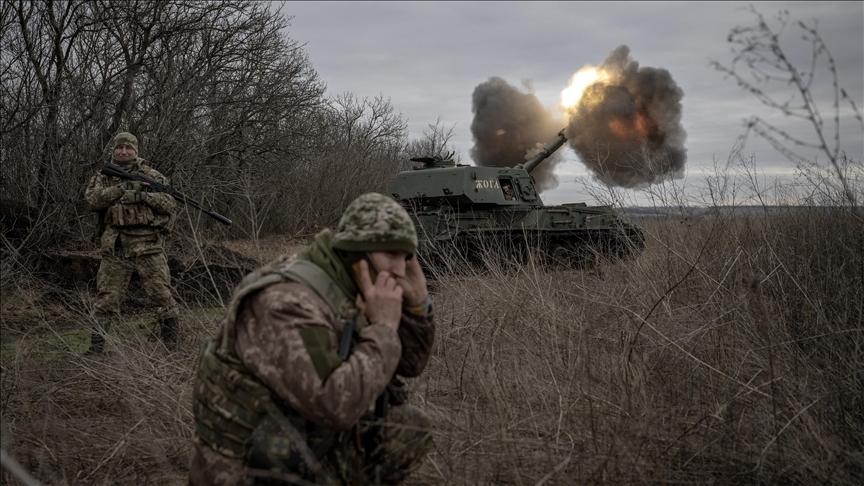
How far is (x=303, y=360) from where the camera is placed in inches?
82.8

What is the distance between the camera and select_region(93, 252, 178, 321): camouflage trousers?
6.02 metres

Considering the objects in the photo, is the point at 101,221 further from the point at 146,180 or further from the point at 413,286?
the point at 413,286

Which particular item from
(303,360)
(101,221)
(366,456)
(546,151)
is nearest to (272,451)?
(303,360)

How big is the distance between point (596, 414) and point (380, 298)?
62.5 inches

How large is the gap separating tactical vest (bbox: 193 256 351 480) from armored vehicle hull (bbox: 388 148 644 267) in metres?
8.66

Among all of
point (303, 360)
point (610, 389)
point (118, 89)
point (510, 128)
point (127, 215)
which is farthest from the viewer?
point (510, 128)

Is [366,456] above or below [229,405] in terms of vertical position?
below

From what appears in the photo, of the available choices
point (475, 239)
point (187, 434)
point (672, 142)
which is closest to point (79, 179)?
point (475, 239)

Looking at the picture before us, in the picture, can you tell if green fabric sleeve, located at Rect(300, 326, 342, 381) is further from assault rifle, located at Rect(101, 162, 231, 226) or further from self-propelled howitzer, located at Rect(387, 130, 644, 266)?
self-propelled howitzer, located at Rect(387, 130, 644, 266)

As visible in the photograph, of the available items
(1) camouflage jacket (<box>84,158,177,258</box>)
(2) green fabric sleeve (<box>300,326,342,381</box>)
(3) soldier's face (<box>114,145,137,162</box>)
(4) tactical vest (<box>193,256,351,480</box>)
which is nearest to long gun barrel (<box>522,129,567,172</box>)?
(1) camouflage jacket (<box>84,158,177,258</box>)

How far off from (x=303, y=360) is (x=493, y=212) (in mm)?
10614

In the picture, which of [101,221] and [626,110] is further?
[626,110]

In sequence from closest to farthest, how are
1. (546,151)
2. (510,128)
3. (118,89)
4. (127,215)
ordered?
(127,215), (118,89), (546,151), (510,128)

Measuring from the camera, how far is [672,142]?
1535 cm
